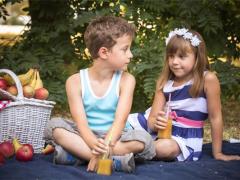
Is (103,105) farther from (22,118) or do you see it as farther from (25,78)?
(25,78)

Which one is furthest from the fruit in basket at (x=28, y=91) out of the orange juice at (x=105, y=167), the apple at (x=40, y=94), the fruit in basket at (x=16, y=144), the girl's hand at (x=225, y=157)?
the girl's hand at (x=225, y=157)

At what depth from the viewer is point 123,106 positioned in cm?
342

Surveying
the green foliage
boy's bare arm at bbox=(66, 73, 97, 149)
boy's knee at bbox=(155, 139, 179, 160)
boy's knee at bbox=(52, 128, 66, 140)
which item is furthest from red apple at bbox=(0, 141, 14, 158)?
the green foliage

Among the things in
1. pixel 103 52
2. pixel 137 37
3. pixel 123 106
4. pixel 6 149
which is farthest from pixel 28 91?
pixel 137 37

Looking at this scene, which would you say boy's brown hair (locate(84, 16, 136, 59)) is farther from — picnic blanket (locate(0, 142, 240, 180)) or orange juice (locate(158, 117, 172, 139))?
picnic blanket (locate(0, 142, 240, 180))

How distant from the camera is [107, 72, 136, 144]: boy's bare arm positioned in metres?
3.38

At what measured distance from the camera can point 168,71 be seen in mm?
3887

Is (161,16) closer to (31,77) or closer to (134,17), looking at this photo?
(134,17)

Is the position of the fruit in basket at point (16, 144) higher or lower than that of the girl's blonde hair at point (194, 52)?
lower

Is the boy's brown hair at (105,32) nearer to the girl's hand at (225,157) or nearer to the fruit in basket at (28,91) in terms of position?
the fruit in basket at (28,91)

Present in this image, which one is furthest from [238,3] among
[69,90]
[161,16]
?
[69,90]

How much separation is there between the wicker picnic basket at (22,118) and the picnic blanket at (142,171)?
1.10 feet

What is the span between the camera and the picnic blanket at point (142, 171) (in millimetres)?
3123

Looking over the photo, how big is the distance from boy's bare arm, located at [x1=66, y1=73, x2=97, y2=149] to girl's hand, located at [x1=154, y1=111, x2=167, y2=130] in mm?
441
